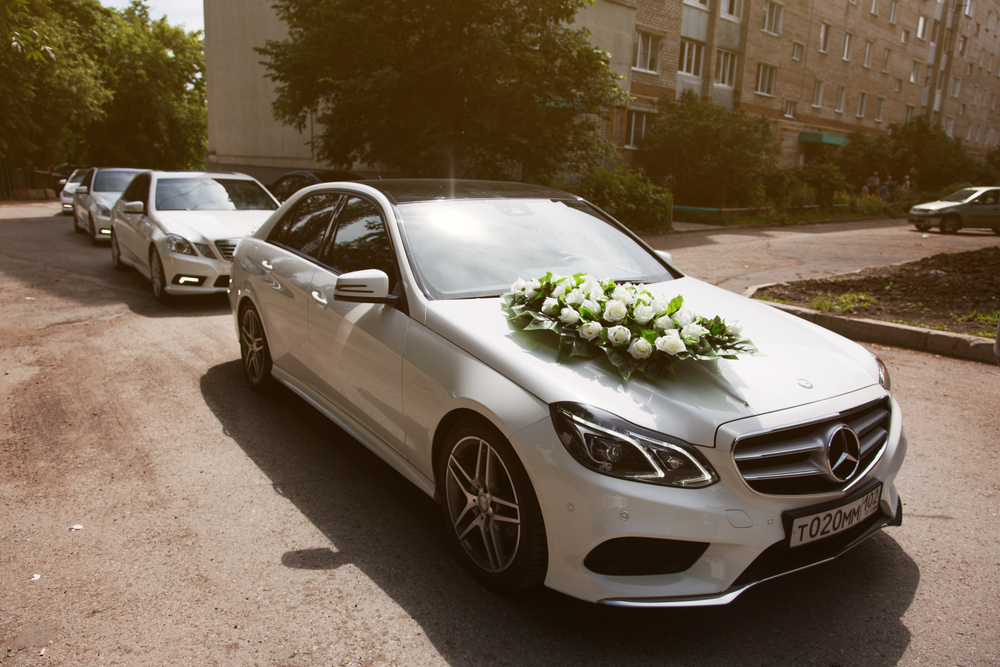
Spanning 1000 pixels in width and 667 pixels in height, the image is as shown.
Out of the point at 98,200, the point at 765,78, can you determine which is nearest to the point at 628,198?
the point at 98,200

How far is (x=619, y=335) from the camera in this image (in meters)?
2.78

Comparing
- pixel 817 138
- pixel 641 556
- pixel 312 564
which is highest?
pixel 817 138

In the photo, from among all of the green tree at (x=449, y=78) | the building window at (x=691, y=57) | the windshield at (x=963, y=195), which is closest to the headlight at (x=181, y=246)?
the green tree at (x=449, y=78)

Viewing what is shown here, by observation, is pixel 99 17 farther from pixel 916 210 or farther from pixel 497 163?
pixel 916 210

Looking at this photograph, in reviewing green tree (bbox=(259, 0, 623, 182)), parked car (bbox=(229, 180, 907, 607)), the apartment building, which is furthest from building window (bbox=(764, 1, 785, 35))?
parked car (bbox=(229, 180, 907, 607))

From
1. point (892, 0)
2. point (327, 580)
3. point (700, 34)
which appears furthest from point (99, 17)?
point (892, 0)

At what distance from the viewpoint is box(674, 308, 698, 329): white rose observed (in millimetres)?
2871

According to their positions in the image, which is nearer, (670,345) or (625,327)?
(670,345)

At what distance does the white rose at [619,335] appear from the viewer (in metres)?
2.77

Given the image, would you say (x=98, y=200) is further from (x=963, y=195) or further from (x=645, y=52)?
(x=963, y=195)

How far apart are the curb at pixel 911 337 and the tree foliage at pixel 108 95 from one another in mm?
24944

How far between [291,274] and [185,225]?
192 inches

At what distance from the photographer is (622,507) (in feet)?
7.86

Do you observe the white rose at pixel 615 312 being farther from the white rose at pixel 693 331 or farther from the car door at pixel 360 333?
the car door at pixel 360 333
